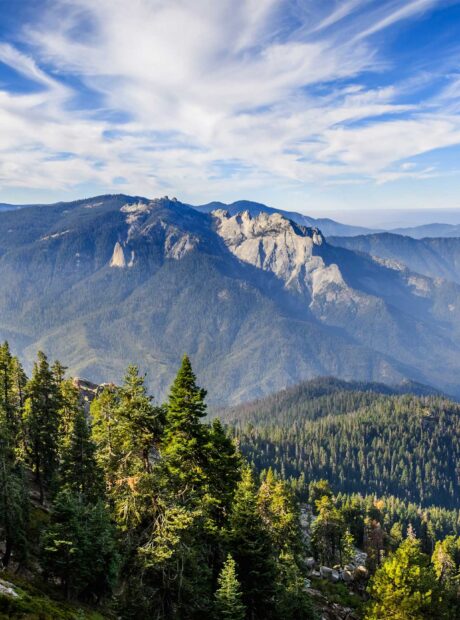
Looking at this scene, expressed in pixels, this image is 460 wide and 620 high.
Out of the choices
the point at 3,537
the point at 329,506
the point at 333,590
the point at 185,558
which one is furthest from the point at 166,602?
the point at 329,506

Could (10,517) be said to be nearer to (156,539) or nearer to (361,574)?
(156,539)

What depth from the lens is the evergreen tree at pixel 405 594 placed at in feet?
127

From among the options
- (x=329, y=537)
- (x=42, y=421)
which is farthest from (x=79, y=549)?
(x=329, y=537)

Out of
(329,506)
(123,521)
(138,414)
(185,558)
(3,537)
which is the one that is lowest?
(329,506)

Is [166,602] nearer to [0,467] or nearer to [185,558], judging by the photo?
[185,558]

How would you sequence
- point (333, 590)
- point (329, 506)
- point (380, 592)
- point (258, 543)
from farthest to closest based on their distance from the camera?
point (329, 506), point (333, 590), point (380, 592), point (258, 543)

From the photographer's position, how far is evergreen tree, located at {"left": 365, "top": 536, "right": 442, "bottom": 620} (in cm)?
3869

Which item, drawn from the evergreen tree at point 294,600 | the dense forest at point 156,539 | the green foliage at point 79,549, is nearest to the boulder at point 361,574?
the dense forest at point 156,539

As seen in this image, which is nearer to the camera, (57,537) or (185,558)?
(185,558)

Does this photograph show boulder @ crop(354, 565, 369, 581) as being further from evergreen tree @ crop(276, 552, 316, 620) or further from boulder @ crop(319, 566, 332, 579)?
evergreen tree @ crop(276, 552, 316, 620)

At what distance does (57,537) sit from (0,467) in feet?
27.7

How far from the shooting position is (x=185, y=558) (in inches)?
1105

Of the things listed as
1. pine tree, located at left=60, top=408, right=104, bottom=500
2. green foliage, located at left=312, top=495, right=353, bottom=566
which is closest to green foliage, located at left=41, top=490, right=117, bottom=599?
pine tree, located at left=60, top=408, right=104, bottom=500

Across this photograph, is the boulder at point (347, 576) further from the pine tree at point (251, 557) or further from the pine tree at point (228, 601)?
the pine tree at point (228, 601)
